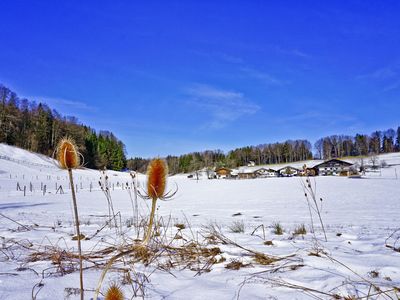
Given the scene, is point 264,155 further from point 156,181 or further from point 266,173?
point 156,181

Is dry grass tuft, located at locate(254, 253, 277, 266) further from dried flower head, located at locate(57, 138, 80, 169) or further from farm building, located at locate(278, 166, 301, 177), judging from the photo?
farm building, located at locate(278, 166, 301, 177)

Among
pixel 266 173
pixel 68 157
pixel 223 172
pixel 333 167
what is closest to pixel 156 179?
pixel 68 157

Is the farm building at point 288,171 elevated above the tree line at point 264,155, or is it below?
below

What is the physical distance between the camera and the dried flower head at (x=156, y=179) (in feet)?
5.68

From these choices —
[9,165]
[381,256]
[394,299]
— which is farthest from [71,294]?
[9,165]

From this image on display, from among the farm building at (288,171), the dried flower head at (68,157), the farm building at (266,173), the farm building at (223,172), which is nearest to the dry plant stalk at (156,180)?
the dried flower head at (68,157)

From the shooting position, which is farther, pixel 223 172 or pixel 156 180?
pixel 223 172

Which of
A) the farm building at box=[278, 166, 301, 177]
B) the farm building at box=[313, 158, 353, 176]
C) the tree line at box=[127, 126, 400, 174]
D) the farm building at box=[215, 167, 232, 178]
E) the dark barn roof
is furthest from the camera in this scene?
the tree line at box=[127, 126, 400, 174]

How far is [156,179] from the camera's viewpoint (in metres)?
1.77

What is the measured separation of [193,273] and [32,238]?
128 inches

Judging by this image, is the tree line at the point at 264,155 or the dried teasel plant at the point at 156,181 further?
the tree line at the point at 264,155

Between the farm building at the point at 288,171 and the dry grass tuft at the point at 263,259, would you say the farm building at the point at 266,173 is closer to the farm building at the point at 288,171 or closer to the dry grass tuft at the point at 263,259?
the farm building at the point at 288,171

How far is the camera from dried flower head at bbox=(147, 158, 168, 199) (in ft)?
5.68

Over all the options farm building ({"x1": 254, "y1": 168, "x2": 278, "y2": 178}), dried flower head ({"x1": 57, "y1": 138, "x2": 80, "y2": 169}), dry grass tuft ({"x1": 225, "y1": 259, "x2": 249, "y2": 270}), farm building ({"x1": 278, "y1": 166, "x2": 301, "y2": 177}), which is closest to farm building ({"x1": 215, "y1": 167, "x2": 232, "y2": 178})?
farm building ({"x1": 254, "y1": 168, "x2": 278, "y2": 178})
